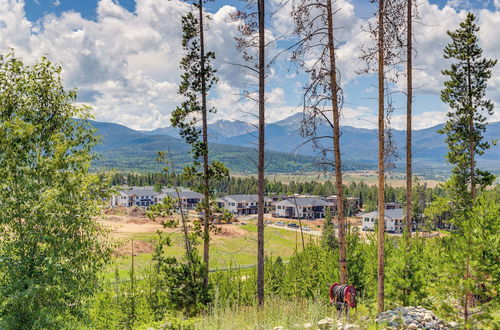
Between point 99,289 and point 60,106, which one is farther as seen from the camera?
point 60,106

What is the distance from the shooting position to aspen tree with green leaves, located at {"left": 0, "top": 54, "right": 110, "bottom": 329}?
1108 centimetres

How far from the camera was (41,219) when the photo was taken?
37.4ft

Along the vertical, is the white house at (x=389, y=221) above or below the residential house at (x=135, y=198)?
below

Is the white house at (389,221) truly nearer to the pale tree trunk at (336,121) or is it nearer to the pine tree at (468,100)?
the pine tree at (468,100)

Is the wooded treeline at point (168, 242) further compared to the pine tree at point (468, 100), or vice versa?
the pine tree at point (468, 100)

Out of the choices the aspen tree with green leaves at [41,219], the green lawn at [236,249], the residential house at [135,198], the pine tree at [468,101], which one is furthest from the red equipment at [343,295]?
the residential house at [135,198]

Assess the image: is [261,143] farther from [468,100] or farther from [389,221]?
[389,221]

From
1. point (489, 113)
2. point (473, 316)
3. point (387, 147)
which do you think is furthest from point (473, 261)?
point (489, 113)

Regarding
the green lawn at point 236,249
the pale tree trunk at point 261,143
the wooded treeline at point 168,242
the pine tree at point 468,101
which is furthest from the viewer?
the green lawn at point 236,249

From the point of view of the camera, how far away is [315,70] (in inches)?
525

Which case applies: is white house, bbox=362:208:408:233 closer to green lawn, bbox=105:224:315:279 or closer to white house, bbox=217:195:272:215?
green lawn, bbox=105:224:315:279

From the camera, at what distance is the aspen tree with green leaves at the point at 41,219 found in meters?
11.1

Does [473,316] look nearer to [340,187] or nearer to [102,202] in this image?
[340,187]

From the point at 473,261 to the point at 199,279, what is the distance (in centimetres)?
1062
